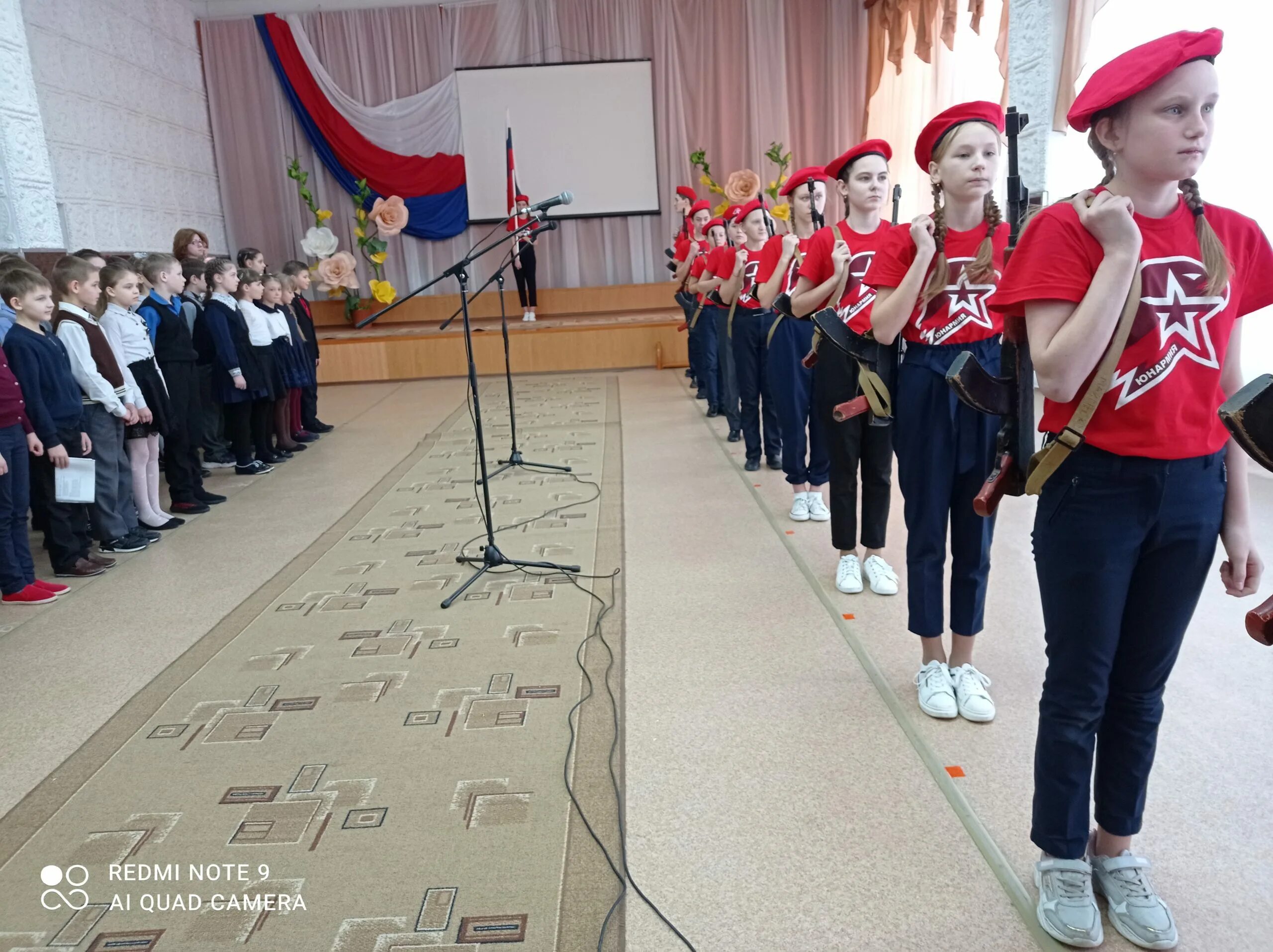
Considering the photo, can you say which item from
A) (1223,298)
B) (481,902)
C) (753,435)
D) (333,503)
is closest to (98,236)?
(333,503)

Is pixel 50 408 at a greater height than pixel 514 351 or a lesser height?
greater

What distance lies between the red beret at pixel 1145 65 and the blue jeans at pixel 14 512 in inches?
140

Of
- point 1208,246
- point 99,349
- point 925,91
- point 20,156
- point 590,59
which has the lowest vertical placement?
point 99,349

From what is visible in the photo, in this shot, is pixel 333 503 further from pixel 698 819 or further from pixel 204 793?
pixel 698 819

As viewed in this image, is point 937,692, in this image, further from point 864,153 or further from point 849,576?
point 864,153

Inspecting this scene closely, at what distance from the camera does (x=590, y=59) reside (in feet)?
36.5

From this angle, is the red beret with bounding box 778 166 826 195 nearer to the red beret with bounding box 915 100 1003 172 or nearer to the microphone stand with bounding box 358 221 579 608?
the microphone stand with bounding box 358 221 579 608

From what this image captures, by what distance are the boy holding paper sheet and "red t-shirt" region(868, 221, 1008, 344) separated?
3.13 metres

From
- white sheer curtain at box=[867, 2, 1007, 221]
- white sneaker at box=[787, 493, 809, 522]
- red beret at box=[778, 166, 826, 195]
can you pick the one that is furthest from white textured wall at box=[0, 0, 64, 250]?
white sheer curtain at box=[867, 2, 1007, 221]

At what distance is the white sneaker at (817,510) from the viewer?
12.6 feet

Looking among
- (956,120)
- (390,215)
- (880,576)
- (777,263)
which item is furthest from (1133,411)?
(390,215)

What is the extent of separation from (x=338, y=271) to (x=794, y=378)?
7800 millimetres

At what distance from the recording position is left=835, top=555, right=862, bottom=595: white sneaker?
3.01 metres

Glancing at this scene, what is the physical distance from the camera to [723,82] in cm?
1111
